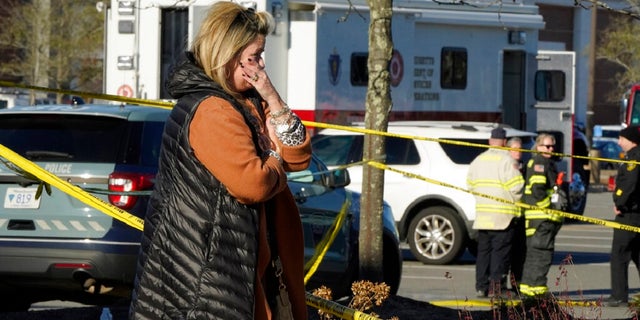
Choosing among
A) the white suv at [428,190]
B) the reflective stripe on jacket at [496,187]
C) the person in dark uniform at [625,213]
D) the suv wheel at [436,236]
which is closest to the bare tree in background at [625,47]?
the white suv at [428,190]

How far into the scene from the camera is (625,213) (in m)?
11.3

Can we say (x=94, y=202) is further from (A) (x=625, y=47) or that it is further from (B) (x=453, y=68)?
(A) (x=625, y=47)

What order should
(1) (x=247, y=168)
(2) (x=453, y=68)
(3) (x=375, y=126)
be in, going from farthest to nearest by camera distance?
(2) (x=453, y=68), (3) (x=375, y=126), (1) (x=247, y=168)

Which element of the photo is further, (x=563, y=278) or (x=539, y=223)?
(x=563, y=278)

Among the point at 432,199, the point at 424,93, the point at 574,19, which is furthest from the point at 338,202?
the point at 574,19

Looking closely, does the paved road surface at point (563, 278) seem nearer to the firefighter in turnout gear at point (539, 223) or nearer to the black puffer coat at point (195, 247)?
the firefighter in turnout gear at point (539, 223)

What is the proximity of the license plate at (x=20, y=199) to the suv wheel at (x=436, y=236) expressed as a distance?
759 centimetres

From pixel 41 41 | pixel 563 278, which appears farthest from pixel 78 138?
pixel 41 41

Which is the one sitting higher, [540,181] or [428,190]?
[540,181]

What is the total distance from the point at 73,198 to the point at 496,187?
198 inches

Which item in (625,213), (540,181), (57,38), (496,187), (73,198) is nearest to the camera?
(73,198)

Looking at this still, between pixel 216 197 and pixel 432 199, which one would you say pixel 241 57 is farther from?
pixel 432 199

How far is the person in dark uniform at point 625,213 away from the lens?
11219 mm

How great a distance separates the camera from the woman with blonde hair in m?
3.92
